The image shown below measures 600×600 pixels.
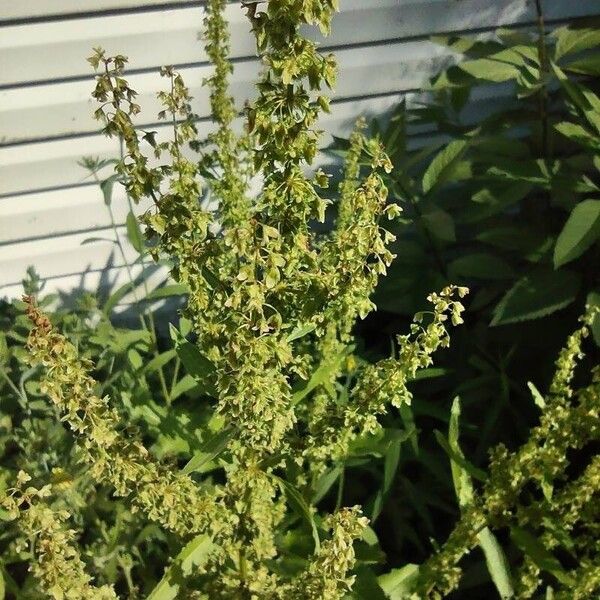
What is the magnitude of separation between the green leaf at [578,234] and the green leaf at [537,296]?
137 mm

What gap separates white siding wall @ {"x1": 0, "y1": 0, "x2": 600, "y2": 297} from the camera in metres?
1.99

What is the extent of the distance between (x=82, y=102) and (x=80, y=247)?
18.2 inches

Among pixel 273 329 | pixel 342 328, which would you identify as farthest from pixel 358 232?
pixel 342 328

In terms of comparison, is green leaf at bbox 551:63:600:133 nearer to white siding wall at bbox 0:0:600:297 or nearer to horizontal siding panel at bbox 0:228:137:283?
white siding wall at bbox 0:0:600:297

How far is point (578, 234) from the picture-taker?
5.46 feet

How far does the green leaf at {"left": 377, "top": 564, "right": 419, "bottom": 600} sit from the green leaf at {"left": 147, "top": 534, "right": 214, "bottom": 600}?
0.36 metres

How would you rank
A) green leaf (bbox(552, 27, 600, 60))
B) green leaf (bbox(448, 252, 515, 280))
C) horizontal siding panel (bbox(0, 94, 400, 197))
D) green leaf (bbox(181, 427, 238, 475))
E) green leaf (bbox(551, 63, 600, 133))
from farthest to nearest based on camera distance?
horizontal siding panel (bbox(0, 94, 400, 197)) < green leaf (bbox(448, 252, 515, 280)) < green leaf (bbox(552, 27, 600, 60)) < green leaf (bbox(551, 63, 600, 133)) < green leaf (bbox(181, 427, 238, 475))

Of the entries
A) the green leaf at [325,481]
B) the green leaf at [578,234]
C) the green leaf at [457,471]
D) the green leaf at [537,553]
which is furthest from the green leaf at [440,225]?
the green leaf at [537,553]

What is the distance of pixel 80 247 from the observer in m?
2.32

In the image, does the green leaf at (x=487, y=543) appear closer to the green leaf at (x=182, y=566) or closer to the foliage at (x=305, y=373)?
the foliage at (x=305, y=373)

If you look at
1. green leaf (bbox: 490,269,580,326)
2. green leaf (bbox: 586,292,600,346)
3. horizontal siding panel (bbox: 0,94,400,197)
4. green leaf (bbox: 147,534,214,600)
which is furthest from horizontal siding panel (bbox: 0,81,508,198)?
green leaf (bbox: 147,534,214,600)

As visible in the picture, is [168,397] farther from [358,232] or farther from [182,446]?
[358,232]

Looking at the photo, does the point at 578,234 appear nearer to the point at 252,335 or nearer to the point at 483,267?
the point at 483,267

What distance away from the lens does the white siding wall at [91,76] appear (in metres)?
1.99
